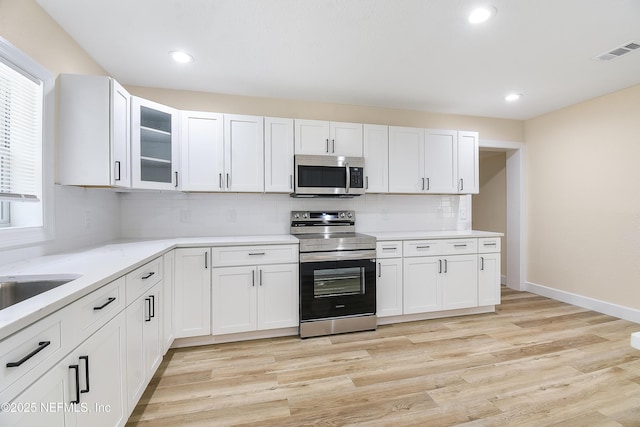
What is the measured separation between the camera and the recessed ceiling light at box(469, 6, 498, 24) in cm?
187

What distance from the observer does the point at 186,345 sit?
267 centimetres

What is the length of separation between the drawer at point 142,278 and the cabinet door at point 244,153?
3.57ft

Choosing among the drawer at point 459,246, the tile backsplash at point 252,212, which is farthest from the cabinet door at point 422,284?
the tile backsplash at point 252,212

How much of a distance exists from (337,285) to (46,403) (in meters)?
2.23

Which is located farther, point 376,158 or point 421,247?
point 376,158

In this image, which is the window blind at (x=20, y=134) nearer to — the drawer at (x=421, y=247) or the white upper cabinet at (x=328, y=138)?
the white upper cabinet at (x=328, y=138)

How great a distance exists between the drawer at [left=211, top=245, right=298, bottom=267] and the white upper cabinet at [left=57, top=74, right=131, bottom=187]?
101 cm

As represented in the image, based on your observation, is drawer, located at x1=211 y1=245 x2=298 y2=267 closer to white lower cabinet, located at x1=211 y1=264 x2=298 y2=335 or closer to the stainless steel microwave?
white lower cabinet, located at x1=211 y1=264 x2=298 y2=335

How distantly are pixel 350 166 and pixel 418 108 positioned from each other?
1391 millimetres

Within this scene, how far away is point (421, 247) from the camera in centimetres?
320

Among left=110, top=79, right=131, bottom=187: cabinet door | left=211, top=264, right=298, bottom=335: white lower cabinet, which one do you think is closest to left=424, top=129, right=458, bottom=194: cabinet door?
left=211, top=264, right=298, bottom=335: white lower cabinet

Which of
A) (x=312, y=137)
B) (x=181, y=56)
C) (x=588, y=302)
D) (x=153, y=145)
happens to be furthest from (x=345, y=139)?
(x=588, y=302)

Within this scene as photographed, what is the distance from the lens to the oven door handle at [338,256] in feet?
9.23

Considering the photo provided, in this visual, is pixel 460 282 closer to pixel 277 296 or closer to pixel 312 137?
pixel 277 296
